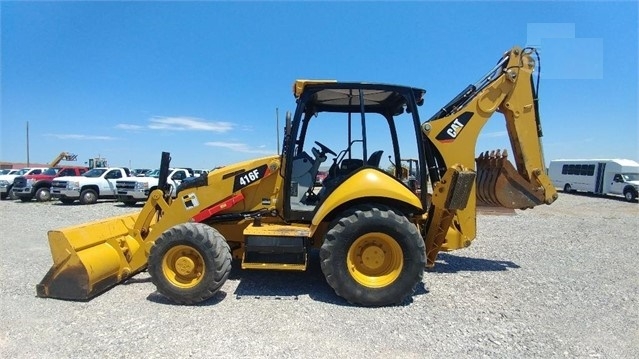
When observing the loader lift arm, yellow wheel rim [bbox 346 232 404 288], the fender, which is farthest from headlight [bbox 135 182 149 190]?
yellow wheel rim [bbox 346 232 404 288]

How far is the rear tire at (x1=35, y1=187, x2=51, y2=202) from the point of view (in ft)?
69.2

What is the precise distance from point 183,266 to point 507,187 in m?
4.81

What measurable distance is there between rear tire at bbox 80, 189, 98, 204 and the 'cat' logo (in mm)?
18204

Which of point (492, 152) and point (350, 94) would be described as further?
point (492, 152)

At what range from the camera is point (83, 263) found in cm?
494

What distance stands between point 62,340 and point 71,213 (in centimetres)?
1325

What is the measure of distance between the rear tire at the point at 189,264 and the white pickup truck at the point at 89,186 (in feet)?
54.1

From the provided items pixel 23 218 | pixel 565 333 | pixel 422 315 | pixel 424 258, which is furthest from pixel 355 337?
pixel 23 218

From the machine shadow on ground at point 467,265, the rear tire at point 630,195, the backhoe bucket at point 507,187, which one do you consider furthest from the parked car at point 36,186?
the rear tire at point 630,195

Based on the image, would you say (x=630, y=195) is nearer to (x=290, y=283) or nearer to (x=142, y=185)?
(x=290, y=283)

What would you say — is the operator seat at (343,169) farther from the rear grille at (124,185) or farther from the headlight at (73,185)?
the headlight at (73,185)

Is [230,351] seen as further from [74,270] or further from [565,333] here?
[565,333]

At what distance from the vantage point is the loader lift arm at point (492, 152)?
19.0 feet

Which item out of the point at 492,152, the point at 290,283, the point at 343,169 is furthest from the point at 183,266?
the point at 492,152
